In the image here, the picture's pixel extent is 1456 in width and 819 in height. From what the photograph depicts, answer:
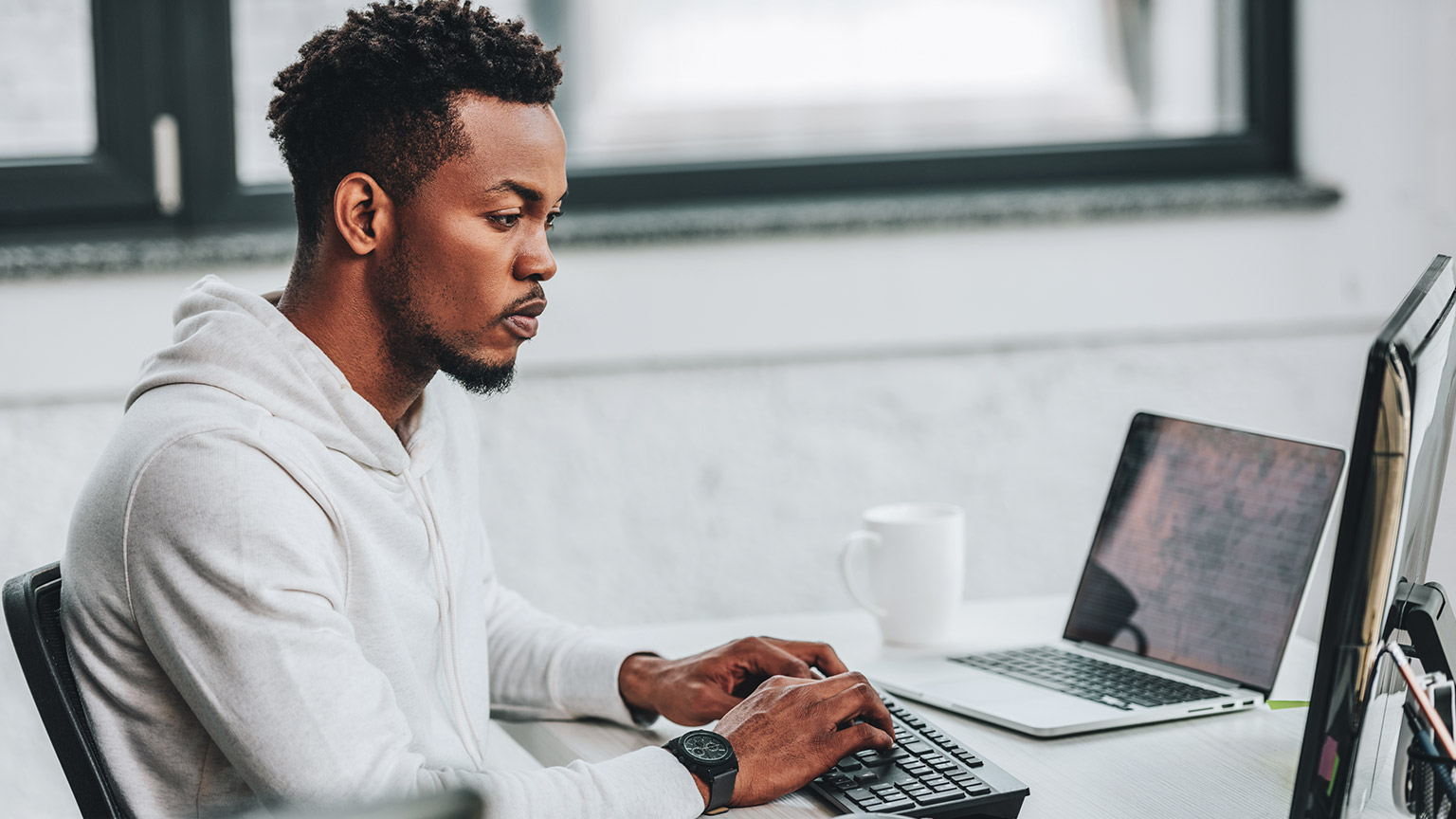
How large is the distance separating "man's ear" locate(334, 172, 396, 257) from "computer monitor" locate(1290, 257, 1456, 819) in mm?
678

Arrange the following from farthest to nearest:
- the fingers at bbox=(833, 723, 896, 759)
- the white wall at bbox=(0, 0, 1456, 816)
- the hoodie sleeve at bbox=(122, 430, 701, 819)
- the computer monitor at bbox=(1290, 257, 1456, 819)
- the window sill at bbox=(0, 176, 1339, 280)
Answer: the white wall at bbox=(0, 0, 1456, 816)
the window sill at bbox=(0, 176, 1339, 280)
the fingers at bbox=(833, 723, 896, 759)
the hoodie sleeve at bbox=(122, 430, 701, 819)
the computer monitor at bbox=(1290, 257, 1456, 819)

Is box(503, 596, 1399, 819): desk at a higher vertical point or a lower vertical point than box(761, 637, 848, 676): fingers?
lower

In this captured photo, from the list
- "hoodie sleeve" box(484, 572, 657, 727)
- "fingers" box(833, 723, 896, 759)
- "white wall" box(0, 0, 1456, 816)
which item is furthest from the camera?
"white wall" box(0, 0, 1456, 816)

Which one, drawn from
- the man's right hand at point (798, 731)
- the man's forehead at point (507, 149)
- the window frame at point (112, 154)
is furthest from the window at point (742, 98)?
the man's right hand at point (798, 731)

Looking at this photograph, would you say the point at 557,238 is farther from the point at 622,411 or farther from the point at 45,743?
the point at 45,743

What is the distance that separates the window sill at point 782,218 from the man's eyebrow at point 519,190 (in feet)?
2.78

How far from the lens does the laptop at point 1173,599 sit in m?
1.12

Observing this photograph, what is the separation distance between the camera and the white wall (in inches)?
77.1

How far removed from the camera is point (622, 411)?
1.97 metres

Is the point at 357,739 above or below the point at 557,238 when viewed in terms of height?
below

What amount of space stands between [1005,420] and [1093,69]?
22.3 inches

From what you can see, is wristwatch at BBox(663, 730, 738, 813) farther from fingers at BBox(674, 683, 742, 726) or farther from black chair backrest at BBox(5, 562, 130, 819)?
black chair backrest at BBox(5, 562, 130, 819)

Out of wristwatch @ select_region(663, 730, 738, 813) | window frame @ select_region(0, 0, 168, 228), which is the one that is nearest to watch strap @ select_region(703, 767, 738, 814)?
wristwatch @ select_region(663, 730, 738, 813)

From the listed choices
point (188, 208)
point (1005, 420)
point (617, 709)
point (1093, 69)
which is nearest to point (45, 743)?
point (188, 208)
